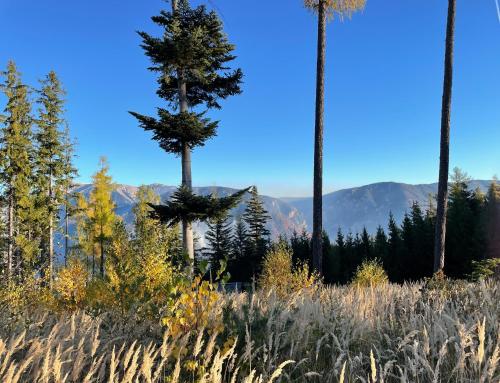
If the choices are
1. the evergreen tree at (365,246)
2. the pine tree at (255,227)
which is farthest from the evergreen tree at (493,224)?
the pine tree at (255,227)

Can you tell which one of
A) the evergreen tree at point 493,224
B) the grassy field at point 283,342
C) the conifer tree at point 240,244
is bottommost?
the conifer tree at point 240,244

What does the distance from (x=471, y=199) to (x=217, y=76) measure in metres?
41.3

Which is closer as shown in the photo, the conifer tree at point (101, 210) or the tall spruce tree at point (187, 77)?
the tall spruce tree at point (187, 77)

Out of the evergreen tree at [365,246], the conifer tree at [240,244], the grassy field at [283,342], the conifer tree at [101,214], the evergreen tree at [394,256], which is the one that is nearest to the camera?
the grassy field at [283,342]

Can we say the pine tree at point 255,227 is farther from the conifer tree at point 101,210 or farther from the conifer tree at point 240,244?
the conifer tree at point 101,210

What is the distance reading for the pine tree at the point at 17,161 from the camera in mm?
27109

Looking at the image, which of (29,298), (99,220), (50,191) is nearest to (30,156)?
(50,191)

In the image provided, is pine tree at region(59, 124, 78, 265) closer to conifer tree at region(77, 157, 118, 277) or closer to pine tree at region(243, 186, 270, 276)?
conifer tree at region(77, 157, 118, 277)

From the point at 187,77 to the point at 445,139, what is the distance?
905cm

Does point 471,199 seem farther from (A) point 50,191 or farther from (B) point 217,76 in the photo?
(A) point 50,191

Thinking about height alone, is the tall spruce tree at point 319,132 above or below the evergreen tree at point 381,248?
above

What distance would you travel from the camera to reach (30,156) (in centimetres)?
3016

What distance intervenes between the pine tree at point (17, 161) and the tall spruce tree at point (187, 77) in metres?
18.7

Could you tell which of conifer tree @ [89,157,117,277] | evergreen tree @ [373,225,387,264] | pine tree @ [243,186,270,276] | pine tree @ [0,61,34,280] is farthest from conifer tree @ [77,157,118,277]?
evergreen tree @ [373,225,387,264]
